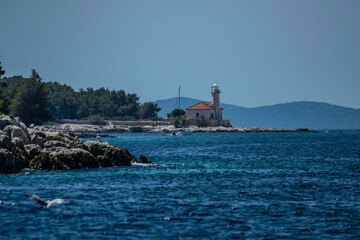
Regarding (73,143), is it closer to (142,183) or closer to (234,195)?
(142,183)

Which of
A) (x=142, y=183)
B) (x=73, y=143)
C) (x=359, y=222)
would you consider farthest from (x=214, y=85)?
(x=359, y=222)

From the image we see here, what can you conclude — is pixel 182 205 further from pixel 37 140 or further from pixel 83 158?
pixel 37 140

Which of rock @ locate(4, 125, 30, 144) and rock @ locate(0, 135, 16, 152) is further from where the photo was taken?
rock @ locate(4, 125, 30, 144)

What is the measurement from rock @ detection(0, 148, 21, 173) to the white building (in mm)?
148667

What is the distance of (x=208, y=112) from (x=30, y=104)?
232 ft

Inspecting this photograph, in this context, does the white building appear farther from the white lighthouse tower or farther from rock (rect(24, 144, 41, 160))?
rock (rect(24, 144, 41, 160))

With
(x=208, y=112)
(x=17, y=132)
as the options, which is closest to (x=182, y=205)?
(x=17, y=132)

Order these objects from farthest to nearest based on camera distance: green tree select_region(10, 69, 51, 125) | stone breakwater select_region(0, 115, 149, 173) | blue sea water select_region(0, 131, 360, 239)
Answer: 1. green tree select_region(10, 69, 51, 125)
2. stone breakwater select_region(0, 115, 149, 173)
3. blue sea water select_region(0, 131, 360, 239)

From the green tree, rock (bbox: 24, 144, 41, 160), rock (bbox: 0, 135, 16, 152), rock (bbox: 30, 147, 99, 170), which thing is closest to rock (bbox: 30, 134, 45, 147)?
rock (bbox: 24, 144, 41, 160)

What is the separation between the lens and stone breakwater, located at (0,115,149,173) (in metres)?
41.4

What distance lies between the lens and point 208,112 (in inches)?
7411

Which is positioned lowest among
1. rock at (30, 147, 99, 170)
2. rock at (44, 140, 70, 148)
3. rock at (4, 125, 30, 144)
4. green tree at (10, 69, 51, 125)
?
rock at (30, 147, 99, 170)

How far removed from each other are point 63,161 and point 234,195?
18424mm

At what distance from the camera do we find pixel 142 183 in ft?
121
